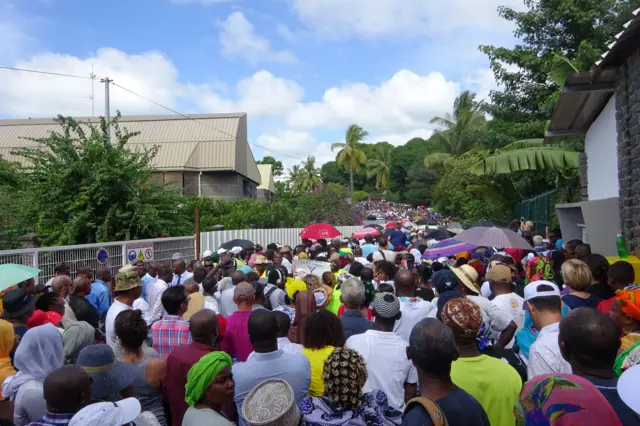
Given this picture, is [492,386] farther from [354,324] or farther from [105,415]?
[105,415]

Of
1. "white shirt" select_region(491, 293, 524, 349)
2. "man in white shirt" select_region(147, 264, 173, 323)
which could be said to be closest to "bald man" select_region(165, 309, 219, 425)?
"man in white shirt" select_region(147, 264, 173, 323)

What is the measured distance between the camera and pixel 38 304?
4.94 m

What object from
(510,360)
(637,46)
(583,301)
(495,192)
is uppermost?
(637,46)

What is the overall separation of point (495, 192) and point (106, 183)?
1311 cm

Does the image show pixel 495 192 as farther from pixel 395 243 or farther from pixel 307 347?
pixel 307 347

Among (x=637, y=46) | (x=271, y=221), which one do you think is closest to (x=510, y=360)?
(x=637, y=46)

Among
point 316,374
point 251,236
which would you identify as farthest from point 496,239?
point 251,236

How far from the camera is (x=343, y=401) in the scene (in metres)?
2.72

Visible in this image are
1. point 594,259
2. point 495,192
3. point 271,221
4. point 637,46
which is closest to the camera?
point 594,259

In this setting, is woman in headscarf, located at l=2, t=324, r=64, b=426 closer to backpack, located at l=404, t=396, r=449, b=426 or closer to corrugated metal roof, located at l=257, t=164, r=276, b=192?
backpack, located at l=404, t=396, r=449, b=426

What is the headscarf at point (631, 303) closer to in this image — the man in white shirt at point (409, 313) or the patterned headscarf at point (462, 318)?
the patterned headscarf at point (462, 318)

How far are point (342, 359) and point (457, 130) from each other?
146ft

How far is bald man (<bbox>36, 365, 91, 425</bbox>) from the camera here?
2725mm

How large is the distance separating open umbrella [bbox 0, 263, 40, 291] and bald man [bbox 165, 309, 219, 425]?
8.55 feet
